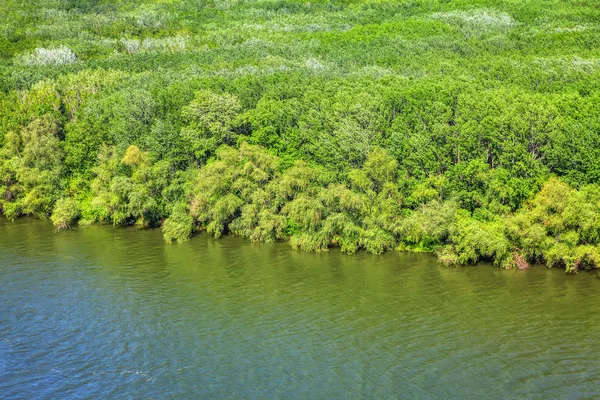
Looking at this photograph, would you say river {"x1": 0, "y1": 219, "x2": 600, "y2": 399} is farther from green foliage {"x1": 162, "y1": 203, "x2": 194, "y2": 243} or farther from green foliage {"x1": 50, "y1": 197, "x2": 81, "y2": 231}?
green foliage {"x1": 50, "y1": 197, "x2": 81, "y2": 231}

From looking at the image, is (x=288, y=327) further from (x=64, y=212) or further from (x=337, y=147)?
(x=64, y=212)

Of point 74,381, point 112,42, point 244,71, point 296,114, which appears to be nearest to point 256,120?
point 296,114

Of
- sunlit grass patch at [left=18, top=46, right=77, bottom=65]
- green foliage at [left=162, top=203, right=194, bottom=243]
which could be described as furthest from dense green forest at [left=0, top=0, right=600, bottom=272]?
sunlit grass patch at [left=18, top=46, right=77, bottom=65]

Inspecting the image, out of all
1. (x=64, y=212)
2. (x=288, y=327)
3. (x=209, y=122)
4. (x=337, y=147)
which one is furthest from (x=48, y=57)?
(x=288, y=327)

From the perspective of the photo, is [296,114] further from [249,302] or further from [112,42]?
[112,42]

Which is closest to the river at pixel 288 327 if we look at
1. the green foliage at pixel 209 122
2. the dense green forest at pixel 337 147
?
the dense green forest at pixel 337 147
